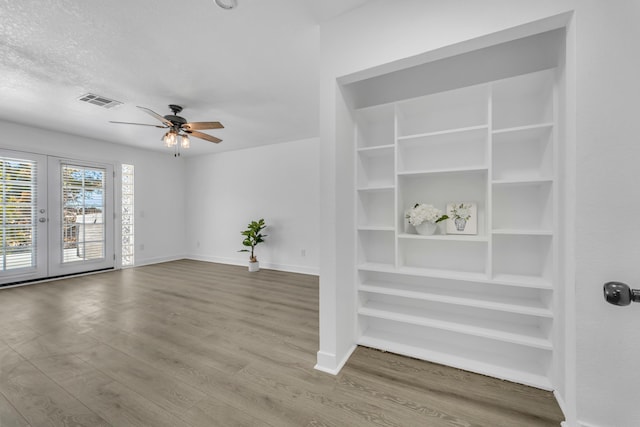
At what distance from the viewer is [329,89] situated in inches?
73.4

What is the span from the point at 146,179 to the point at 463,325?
260 inches

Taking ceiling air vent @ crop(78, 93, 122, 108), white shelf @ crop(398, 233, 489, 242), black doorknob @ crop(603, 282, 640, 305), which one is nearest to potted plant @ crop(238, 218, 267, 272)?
ceiling air vent @ crop(78, 93, 122, 108)

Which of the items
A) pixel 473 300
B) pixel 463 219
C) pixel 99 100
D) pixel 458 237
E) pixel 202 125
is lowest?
pixel 473 300

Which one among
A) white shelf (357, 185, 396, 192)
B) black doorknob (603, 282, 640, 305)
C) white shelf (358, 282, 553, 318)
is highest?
white shelf (357, 185, 396, 192)

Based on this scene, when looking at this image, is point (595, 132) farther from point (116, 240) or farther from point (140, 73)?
point (116, 240)

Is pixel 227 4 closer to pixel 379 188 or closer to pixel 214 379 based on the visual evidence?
pixel 379 188

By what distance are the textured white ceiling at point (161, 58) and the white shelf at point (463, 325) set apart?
2373mm

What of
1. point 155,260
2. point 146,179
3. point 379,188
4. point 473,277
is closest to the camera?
point 473,277

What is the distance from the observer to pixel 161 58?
7.69ft

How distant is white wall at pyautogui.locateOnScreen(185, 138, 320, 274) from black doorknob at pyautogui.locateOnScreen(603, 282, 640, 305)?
396cm

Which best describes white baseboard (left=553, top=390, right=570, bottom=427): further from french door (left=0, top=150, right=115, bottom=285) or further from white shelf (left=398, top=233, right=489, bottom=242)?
french door (left=0, top=150, right=115, bottom=285)

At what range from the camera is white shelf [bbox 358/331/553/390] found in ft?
5.41

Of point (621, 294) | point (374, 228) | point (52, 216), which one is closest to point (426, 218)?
point (374, 228)

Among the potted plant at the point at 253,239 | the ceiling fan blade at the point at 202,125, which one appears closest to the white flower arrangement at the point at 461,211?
the ceiling fan blade at the point at 202,125
